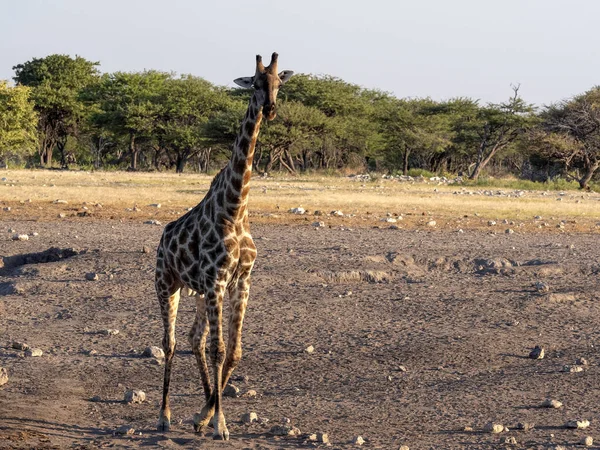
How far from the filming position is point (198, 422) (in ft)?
19.8

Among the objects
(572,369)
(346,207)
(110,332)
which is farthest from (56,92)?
(572,369)

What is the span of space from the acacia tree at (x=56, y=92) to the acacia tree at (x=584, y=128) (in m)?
32.1

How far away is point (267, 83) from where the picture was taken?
5.77 m

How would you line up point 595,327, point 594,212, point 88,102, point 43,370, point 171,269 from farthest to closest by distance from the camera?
point 88,102
point 594,212
point 595,327
point 43,370
point 171,269

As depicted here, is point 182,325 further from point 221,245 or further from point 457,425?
point 457,425

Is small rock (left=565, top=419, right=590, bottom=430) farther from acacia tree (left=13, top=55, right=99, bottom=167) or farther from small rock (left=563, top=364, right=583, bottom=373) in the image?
acacia tree (left=13, top=55, right=99, bottom=167)

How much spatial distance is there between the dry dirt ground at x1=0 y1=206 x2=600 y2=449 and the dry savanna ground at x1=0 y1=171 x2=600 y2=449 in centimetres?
2

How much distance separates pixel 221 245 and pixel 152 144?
56.9 m

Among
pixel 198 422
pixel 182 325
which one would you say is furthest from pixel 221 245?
pixel 182 325

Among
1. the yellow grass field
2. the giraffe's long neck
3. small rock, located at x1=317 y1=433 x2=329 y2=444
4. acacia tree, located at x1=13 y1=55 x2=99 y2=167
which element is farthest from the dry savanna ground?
acacia tree, located at x1=13 y1=55 x2=99 y2=167

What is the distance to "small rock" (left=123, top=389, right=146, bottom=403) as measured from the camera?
6676 millimetres

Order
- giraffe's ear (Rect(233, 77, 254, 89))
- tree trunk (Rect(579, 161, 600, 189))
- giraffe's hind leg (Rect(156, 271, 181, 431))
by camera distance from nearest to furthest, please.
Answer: giraffe's ear (Rect(233, 77, 254, 89)) → giraffe's hind leg (Rect(156, 271, 181, 431)) → tree trunk (Rect(579, 161, 600, 189))

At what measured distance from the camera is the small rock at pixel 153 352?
26.0 ft

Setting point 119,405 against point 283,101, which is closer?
point 119,405
